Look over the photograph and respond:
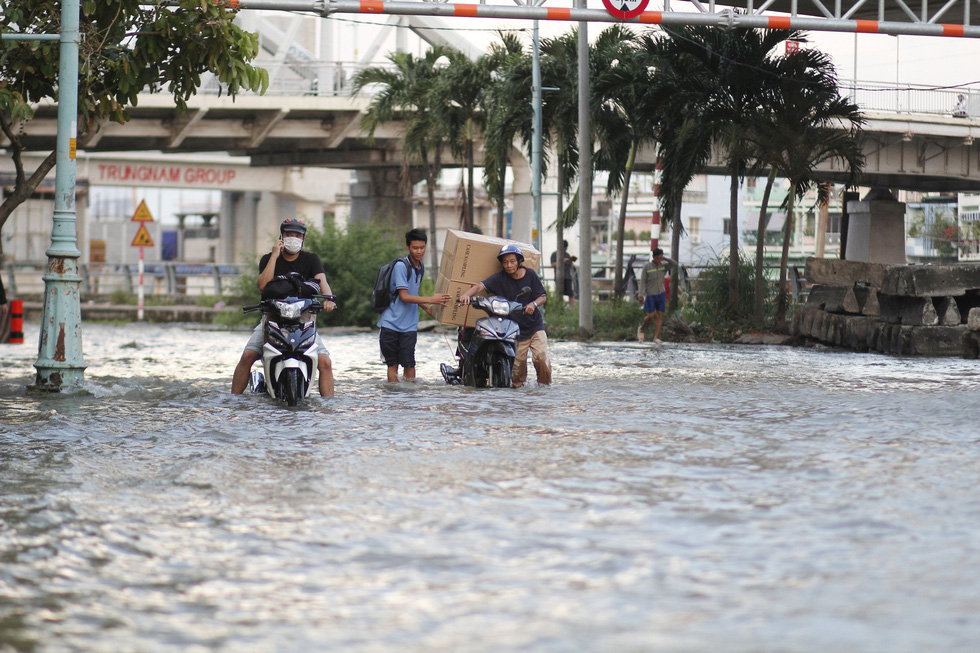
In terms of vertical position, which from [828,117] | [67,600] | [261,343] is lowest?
[67,600]

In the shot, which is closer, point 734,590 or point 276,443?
point 734,590

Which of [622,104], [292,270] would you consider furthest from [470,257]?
[622,104]

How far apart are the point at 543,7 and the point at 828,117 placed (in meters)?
9.39

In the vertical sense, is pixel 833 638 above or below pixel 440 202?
below

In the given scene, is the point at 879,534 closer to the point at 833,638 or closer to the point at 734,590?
the point at 734,590

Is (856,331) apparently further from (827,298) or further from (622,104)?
(622,104)

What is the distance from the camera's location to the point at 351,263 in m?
30.4

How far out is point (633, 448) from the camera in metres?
7.86

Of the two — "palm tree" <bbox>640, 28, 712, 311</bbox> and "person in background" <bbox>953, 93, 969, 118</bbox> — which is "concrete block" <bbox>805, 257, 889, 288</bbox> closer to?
"palm tree" <bbox>640, 28, 712, 311</bbox>

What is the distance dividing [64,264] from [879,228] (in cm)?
3621

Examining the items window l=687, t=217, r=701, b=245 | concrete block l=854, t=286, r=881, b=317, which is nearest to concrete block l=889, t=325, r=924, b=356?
concrete block l=854, t=286, r=881, b=317

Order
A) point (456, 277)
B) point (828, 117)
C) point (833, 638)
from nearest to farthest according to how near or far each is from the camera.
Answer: point (833, 638) < point (456, 277) < point (828, 117)

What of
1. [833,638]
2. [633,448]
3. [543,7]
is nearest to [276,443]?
[633,448]

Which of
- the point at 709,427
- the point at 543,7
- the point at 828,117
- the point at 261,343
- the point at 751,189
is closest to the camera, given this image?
the point at 709,427
